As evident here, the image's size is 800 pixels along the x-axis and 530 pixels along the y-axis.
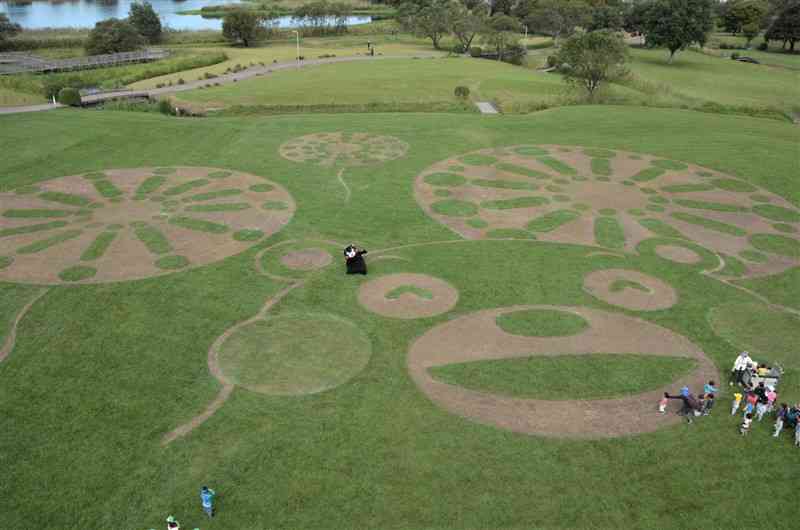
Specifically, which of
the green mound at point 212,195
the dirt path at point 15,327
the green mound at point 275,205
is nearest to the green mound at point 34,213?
the green mound at point 212,195

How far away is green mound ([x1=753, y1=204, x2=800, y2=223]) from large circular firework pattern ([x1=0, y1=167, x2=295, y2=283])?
3564 centimetres

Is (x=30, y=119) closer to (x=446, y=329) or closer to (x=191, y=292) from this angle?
(x=191, y=292)

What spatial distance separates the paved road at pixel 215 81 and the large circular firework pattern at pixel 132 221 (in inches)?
1288

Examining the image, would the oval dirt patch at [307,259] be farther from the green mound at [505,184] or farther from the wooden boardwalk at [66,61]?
the wooden boardwalk at [66,61]

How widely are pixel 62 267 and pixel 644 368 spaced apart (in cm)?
3205

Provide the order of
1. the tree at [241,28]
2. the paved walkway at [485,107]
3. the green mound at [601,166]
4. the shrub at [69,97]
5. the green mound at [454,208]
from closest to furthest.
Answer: the green mound at [454,208], the green mound at [601,166], the shrub at [69,97], the paved walkway at [485,107], the tree at [241,28]

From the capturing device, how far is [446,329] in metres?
27.4

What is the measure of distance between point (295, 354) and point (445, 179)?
26621 millimetres

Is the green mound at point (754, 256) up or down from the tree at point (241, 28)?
down

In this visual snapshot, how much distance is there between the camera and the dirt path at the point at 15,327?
83.5 ft

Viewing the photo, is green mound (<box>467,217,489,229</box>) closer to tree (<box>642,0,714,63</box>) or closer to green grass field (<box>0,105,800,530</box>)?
green grass field (<box>0,105,800,530</box>)

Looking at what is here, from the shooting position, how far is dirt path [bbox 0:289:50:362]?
25438 mm

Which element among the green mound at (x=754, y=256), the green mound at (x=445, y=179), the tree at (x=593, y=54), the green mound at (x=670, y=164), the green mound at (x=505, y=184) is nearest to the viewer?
the green mound at (x=754, y=256)

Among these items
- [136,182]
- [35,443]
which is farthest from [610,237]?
[136,182]
